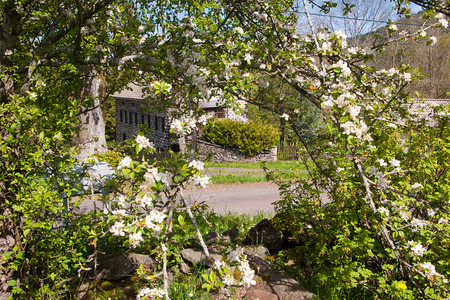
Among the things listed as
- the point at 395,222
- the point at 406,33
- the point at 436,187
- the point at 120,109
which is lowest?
the point at 395,222

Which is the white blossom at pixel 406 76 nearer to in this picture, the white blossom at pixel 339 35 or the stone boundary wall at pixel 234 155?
the white blossom at pixel 339 35

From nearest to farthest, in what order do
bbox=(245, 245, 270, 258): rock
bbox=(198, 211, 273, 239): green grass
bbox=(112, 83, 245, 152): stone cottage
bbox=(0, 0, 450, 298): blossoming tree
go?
1. bbox=(0, 0, 450, 298): blossoming tree
2. bbox=(245, 245, 270, 258): rock
3. bbox=(198, 211, 273, 239): green grass
4. bbox=(112, 83, 245, 152): stone cottage

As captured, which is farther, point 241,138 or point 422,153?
point 241,138

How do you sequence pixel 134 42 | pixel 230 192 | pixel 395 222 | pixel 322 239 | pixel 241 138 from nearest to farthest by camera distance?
pixel 395 222 < pixel 322 239 < pixel 134 42 < pixel 230 192 < pixel 241 138

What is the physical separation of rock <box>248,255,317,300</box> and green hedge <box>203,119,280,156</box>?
14257mm

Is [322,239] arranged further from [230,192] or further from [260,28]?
[230,192]

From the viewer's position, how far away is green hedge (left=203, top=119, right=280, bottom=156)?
1772 cm

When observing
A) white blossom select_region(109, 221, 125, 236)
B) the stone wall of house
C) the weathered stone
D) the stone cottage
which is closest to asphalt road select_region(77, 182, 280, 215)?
the weathered stone

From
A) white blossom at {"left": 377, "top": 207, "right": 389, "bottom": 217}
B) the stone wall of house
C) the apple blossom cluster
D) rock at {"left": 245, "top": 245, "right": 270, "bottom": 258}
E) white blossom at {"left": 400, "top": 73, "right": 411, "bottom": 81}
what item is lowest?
rock at {"left": 245, "top": 245, "right": 270, "bottom": 258}

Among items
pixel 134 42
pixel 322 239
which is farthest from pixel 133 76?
pixel 322 239

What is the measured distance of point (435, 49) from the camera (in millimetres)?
28156

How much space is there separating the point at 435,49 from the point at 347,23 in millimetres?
11036

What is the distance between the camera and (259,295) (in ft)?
9.64

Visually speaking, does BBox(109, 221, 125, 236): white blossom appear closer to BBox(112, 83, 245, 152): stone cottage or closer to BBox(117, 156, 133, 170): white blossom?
BBox(117, 156, 133, 170): white blossom
